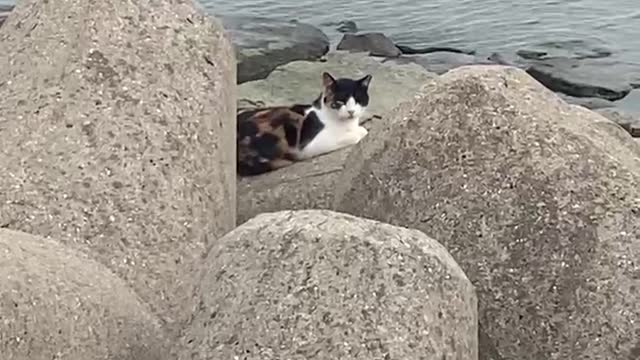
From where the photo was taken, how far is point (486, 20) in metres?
14.7

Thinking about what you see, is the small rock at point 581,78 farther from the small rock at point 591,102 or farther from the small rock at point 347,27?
the small rock at point 347,27

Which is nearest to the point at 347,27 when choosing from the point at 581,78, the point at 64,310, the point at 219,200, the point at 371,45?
the point at 371,45

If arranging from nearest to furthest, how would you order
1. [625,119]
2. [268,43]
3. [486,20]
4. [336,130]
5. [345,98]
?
[336,130]
[345,98]
[625,119]
[268,43]
[486,20]

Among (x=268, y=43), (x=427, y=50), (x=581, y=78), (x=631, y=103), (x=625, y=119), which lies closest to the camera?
(x=625, y=119)

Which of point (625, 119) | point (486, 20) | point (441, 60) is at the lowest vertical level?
point (486, 20)

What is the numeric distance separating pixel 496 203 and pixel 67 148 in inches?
49.5

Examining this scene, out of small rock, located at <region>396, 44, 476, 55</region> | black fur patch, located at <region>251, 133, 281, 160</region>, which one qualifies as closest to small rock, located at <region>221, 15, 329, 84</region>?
small rock, located at <region>396, 44, 476, 55</region>

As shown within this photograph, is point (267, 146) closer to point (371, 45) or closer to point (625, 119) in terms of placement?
point (625, 119)

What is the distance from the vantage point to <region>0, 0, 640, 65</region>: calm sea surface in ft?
45.2

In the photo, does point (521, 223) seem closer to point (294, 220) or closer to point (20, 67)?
point (294, 220)

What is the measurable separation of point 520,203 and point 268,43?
32.4ft

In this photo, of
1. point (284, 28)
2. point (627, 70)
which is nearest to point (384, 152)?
point (627, 70)

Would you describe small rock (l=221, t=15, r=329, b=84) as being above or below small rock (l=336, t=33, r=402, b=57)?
above

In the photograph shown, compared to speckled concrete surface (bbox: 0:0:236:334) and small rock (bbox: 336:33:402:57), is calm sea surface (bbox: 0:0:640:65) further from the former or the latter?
speckled concrete surface (bbox: 0:0:236:334)
